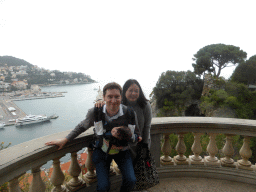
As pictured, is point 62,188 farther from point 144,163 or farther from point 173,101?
point 173,101

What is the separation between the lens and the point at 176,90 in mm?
25297

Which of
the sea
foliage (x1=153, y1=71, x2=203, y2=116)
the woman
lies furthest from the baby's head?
foliage (x1=153, y1=71, x2=203, y2=116)

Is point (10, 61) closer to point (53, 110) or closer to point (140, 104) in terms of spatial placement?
point (140, 104)

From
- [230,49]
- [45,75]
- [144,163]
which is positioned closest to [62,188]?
[144,163]

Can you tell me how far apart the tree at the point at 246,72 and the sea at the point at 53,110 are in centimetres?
1309

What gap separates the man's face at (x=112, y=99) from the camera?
1.58 m

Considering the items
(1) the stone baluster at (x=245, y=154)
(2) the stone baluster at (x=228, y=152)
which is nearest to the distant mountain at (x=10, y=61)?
(2) the stone baluster at (x=228, y=152)

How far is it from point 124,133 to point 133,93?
0.50m

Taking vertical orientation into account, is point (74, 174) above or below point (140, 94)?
below

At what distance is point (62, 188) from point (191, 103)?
25690mm

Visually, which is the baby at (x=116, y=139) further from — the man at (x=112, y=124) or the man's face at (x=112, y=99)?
the man's face at (x=112, y=99)

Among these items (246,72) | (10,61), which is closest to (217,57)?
(246,72)

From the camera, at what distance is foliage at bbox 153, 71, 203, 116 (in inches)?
971

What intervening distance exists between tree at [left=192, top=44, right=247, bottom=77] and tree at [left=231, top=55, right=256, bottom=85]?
2841 mm
